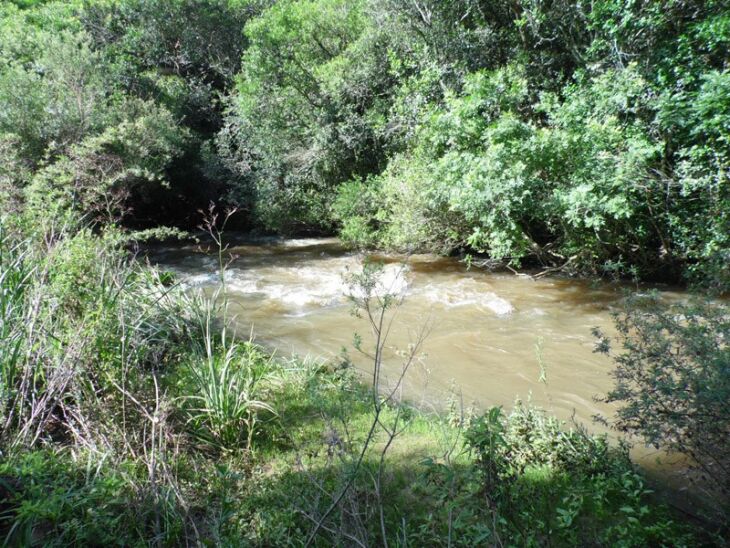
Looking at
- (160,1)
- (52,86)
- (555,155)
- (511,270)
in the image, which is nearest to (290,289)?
(511,270)

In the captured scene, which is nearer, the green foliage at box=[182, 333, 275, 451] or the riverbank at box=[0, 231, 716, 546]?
the riverbank at box=[0, 231, 716, 546]

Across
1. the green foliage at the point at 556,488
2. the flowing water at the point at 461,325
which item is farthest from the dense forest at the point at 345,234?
the flowing water at the point at 461,325

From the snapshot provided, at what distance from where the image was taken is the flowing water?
5.38 meters

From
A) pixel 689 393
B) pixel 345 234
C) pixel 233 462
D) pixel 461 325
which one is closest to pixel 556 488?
pixel 689 393

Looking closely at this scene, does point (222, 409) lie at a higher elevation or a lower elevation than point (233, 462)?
higher

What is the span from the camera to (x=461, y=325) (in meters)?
7.51

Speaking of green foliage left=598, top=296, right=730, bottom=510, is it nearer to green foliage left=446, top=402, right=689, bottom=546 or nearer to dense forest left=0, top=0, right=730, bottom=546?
dense forest left=0, top=0, right=730, bottom=546

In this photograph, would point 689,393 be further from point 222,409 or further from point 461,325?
point 461,325

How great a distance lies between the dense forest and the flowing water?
1.80 ft

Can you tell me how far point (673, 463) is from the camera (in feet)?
11.9

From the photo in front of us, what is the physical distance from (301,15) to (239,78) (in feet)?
11.1

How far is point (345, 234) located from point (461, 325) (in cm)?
651

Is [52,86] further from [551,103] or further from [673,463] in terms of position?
[673,463]

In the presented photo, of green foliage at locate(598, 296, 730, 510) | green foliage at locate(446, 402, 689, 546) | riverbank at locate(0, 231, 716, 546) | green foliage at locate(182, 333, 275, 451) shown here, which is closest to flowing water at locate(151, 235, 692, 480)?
green foliage at locate(446, 402, 689, 546)
